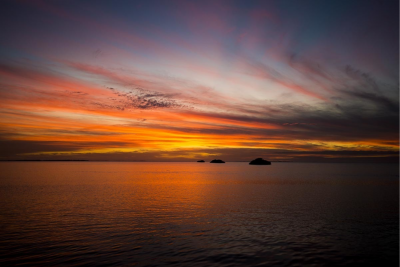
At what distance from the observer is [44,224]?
33.1 meters

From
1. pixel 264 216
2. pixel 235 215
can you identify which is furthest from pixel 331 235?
pixel 235 215

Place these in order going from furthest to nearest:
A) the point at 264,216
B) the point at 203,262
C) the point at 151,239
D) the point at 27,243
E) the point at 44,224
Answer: the point at 264,216 < the point at 44,224 < the point at 151,239 < the point at 27,243 < the point at 203,262

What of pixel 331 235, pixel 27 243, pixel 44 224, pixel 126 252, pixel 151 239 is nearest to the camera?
pixel 126 252

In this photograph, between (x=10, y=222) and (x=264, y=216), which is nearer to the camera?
(x=10, y=222)

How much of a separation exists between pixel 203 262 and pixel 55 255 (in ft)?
40.8

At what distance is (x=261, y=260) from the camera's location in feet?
72.1

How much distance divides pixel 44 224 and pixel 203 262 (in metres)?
22.6

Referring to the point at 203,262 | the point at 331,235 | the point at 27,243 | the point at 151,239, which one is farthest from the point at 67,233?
the point at 331,235

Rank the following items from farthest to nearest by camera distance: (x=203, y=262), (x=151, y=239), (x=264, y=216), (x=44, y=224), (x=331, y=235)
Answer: (x=264, y=216) < (x=44, y=224) < (x=331, y=235) < (x=151, y=239) < (x=203, y=262)

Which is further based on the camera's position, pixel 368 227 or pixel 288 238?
pixel 368 227

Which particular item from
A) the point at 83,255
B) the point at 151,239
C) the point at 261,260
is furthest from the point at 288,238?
the point at 83,255

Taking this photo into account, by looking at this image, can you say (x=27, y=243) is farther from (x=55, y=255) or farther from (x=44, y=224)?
(x=44, y=224)

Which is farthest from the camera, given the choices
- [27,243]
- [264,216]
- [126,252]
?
[264,216]

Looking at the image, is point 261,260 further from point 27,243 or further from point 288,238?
point 27,243
